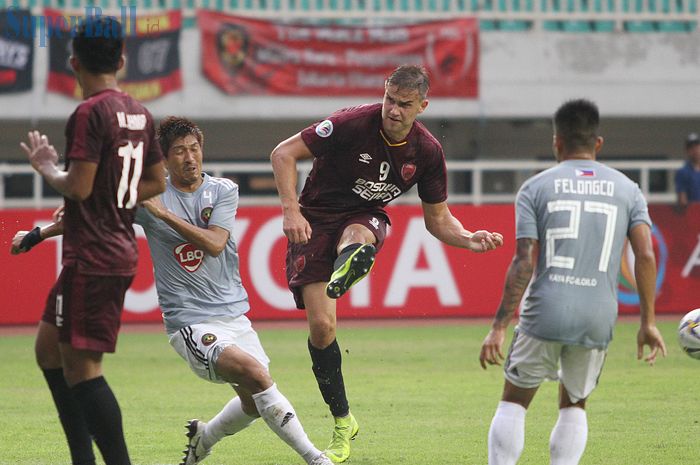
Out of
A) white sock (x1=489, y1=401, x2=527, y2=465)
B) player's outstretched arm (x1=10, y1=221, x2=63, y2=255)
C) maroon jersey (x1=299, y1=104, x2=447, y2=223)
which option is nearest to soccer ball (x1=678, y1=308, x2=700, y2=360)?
maroon jersey (x1=299, y1=104, x2=447, y2=223)

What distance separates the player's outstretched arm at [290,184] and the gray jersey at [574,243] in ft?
5.21

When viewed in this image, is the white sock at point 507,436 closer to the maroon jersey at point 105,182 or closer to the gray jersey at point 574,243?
the gray jersey at point 574,243

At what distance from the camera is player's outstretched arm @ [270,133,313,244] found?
6.82 meters

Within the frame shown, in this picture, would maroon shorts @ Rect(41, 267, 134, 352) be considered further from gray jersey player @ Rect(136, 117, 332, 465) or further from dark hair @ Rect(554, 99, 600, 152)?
dark hair @ Rect(554, 99, 600, 152)

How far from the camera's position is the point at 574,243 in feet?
18.2

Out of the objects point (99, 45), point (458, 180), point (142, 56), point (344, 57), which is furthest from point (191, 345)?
point (458, 180)

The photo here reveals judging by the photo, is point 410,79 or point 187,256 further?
point 410,79

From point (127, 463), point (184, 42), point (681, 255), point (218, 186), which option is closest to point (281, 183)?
point (218, 186)

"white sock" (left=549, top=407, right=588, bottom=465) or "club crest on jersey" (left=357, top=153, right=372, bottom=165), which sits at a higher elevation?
"club crest on jersey" (left=357, top=153, right=372, bottom=165)

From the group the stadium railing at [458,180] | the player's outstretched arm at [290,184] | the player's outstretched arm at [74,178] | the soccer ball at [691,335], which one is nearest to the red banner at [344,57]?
the stadium railing at [458,180]

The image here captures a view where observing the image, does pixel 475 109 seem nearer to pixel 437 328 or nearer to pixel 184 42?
pixel 184 42

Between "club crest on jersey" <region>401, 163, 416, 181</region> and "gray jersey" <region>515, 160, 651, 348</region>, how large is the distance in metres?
1.96

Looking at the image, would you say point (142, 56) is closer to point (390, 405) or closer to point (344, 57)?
point (344, 57)

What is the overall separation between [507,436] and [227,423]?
1784 mm
